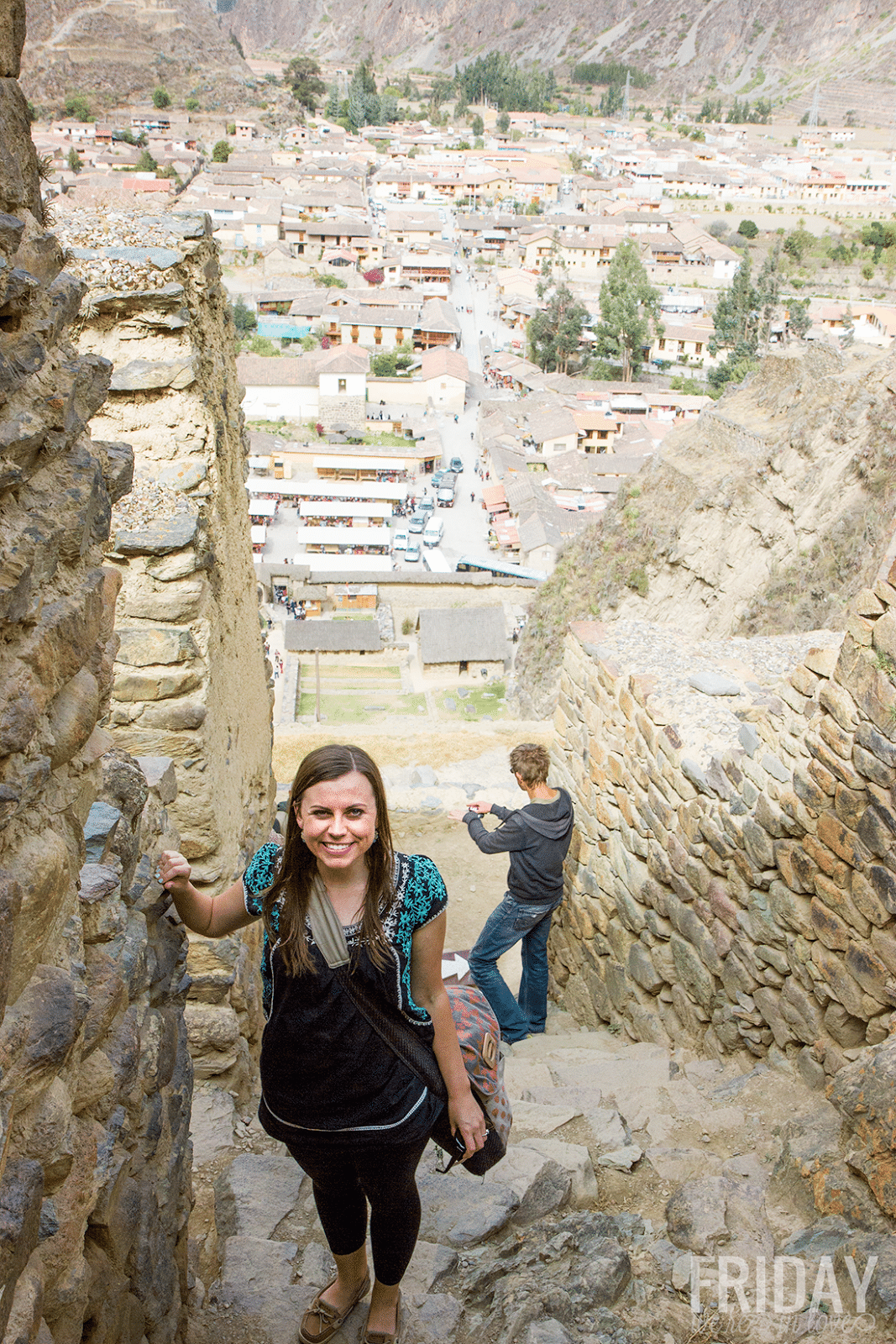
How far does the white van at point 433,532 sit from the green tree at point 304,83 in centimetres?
8764

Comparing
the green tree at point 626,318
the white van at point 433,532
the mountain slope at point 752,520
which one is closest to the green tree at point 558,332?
the green tree at point 626,318

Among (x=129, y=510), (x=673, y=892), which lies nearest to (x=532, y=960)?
(x=673, y=892)

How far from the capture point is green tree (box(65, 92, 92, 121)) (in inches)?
3231

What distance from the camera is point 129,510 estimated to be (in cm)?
412

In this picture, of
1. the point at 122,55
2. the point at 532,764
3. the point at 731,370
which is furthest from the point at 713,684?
the point at 122,55

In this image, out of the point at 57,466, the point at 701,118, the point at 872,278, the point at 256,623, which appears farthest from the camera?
the point at 701,118

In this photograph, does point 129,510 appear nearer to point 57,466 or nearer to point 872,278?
point 57,466

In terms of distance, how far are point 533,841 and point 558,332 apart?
52459 millimetres

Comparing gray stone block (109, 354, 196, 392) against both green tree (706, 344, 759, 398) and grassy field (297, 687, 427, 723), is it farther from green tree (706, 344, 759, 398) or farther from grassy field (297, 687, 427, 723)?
green tree (706, 344, 759, 398)

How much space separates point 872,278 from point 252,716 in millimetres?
67427

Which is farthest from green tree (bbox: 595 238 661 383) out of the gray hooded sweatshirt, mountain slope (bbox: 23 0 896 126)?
mountain slope (bbox: 23 0 896 126)

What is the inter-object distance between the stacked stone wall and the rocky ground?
0.45 m

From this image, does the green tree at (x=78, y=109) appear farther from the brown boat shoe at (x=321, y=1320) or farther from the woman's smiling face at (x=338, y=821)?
the brown boat shoe at (x=321, y=1320)

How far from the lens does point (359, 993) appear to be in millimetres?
2207
